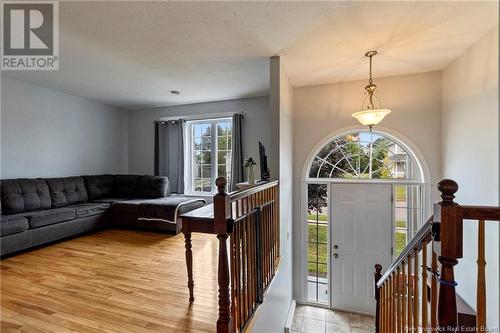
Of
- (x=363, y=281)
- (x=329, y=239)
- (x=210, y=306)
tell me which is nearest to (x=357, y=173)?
(x=329, y=239)

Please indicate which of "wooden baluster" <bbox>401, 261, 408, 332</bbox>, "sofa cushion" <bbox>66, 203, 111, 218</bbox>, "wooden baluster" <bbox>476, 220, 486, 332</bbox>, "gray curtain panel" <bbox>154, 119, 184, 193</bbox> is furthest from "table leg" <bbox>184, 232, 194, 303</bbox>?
"gray curtain panel" <bbox>154, 119, 184, 193</bbox>

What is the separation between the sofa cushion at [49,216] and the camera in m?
3.50

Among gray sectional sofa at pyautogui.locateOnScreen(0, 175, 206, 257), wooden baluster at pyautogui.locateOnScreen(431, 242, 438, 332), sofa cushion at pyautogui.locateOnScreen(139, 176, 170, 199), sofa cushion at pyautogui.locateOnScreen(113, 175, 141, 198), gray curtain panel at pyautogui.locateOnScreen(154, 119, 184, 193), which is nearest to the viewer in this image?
wooden baluster at pyautogui.locateOnScreen(431, 242, 438, 332)

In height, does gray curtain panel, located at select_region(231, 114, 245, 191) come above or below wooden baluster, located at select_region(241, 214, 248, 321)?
above

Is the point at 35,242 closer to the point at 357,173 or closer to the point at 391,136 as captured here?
the point at 357,173

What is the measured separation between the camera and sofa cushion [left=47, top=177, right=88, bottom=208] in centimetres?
426

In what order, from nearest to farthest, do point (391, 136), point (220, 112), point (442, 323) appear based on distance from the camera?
point (442, 323)
point (391, 136)
point (220, 112)

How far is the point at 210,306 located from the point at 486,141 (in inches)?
125

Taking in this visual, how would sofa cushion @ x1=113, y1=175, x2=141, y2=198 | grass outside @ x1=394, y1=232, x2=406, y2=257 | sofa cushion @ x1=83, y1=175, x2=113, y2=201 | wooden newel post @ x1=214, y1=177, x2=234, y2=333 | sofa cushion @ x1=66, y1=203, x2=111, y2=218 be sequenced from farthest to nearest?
1. sofa cushion @ x1=113, y1=175, x2=141, y2=198
2. sofa cushion @ x1=83, y1=175, x2=113, y2=201
3. sofa cushion @ x1=66, y1=203, x2=111, y2=218
4. grass outside @ x1=394, y1=232, x2=406, y2=257
5. wooden newel post @ x1=214, y1=177, x2=234, y2=333

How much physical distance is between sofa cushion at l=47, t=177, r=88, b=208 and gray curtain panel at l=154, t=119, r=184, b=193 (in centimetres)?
154

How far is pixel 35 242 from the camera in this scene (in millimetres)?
3504

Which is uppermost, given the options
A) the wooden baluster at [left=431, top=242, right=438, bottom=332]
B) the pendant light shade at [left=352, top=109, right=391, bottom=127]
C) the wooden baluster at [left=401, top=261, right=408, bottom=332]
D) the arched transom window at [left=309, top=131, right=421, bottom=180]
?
the pendant light shade at [left=352, top=109, right=391, bottom=127]

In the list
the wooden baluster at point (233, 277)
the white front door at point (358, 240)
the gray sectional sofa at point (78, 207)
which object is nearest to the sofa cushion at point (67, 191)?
the gray sectional sofa at point (78, 207)

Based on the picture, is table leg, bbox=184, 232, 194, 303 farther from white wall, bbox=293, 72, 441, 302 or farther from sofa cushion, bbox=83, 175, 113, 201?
sofa cushion, bbox=83, 175, 113, 201
